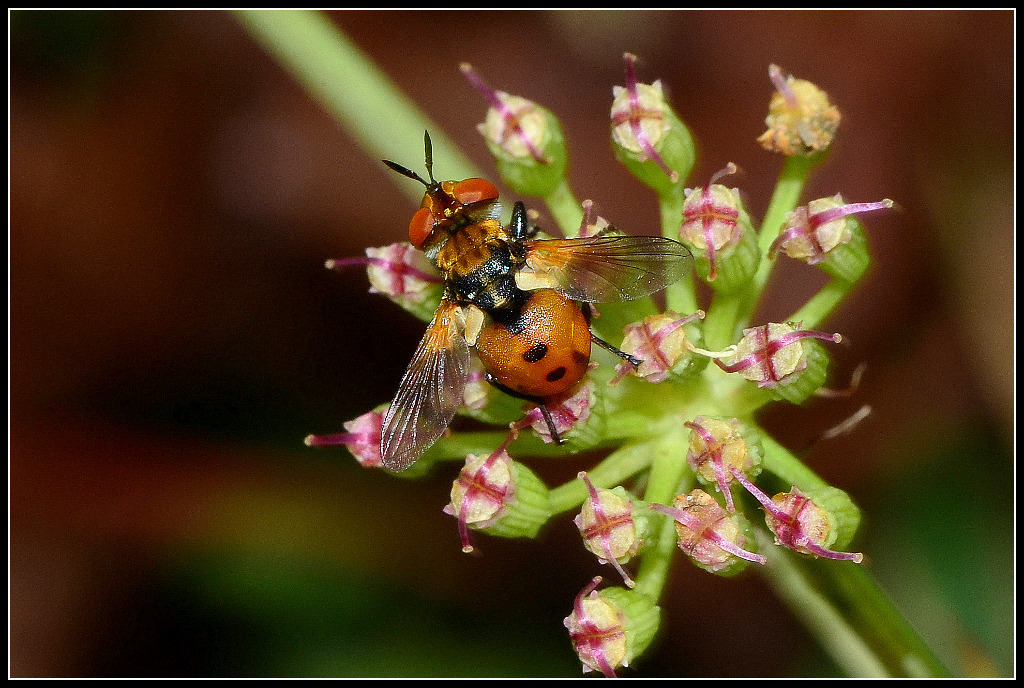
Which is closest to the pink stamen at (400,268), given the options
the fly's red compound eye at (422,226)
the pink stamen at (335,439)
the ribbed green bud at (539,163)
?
the fly's red compound eye at (422,226)

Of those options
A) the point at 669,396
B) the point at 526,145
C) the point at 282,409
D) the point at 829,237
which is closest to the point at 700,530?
the point at 669,396

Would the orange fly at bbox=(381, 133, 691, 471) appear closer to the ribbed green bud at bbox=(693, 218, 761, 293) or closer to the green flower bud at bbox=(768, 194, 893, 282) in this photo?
the ribbed green bud at bbox=(693, 218, 761, 293)

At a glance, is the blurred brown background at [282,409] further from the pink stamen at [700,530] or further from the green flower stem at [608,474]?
the pink stamen at [700,530]

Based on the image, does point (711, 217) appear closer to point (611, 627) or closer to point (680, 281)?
point (680, 281)

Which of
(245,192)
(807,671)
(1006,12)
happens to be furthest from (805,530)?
(245,192)

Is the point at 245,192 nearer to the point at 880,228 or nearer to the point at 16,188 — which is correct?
the point at 16,188
